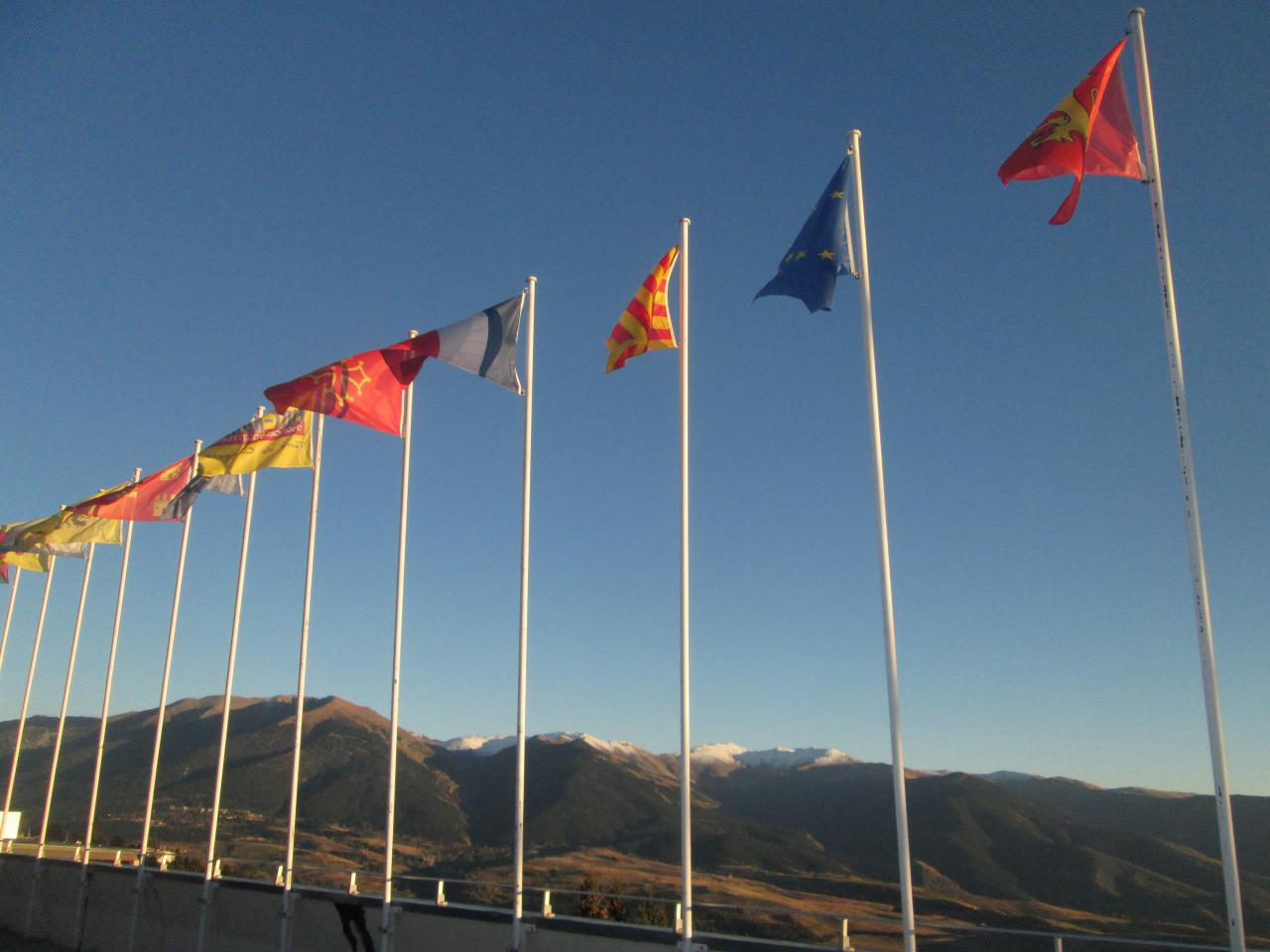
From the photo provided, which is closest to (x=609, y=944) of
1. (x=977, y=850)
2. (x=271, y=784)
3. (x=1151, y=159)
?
(x=1151, y=159)

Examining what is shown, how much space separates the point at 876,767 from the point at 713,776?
2027 centimetres

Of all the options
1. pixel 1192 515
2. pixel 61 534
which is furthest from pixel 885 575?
pixel 61 534

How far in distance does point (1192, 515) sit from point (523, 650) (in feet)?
33.9

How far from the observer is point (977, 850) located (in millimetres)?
90562

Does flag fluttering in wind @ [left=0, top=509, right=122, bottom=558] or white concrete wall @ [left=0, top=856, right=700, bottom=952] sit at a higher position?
flag fluttering in wind @ [left=0, top=509, right=122, bottom=558]

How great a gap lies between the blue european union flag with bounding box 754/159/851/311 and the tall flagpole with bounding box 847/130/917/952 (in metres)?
0.24

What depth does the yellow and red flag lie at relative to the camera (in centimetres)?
1628

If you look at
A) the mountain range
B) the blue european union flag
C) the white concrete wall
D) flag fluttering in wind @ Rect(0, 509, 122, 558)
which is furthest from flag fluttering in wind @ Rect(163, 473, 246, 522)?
the mountain range

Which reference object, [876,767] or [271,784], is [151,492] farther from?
[876,767]

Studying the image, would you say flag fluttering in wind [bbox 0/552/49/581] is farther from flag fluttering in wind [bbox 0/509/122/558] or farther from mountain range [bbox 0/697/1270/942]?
mountain range [bbox 0/697/1270/942]

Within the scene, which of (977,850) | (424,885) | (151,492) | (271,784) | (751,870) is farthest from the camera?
(271,784)

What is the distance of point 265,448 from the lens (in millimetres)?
21656

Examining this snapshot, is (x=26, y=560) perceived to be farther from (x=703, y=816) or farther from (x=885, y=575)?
(x=703, y=816)

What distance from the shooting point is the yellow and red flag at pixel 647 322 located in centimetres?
1628
